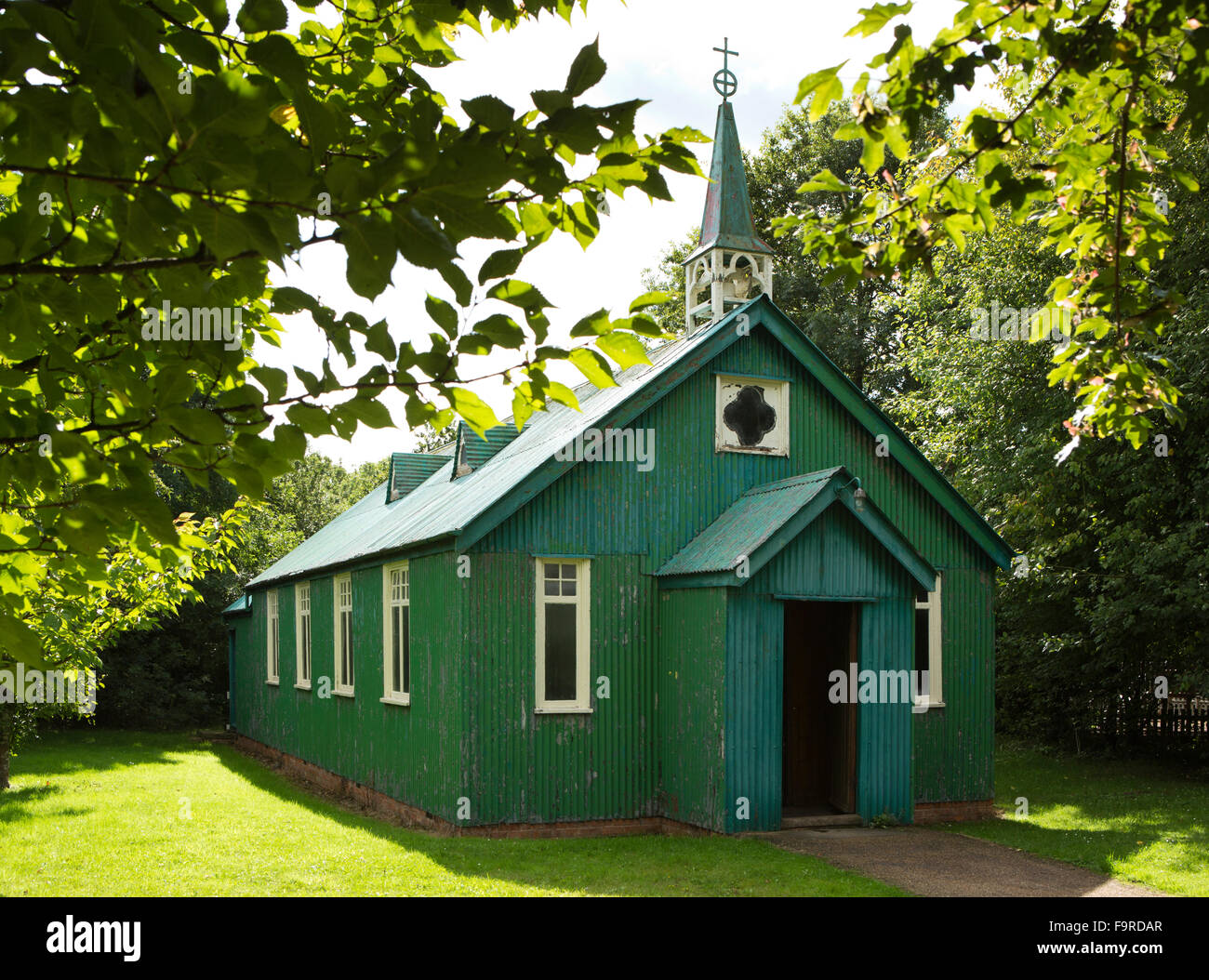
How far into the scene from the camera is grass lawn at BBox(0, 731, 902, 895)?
9.87 meters

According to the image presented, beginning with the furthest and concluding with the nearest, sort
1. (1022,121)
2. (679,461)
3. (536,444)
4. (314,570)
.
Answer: (314,570) < (536,444) < (679,461) < (1022,121)

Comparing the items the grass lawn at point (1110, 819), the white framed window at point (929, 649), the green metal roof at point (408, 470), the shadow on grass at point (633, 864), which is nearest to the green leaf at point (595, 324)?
the shadow on grass at point (633, 864)

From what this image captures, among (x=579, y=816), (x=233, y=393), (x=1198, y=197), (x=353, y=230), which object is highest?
(x=1198, y=197)

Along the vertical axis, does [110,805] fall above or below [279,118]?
below

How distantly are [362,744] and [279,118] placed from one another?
50.4ft

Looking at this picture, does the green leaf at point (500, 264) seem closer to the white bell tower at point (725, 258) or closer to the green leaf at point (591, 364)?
the green leaf at point (591, 364)

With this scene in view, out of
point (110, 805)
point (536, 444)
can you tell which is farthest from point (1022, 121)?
point (110, 805)

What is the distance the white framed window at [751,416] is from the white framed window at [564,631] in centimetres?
275

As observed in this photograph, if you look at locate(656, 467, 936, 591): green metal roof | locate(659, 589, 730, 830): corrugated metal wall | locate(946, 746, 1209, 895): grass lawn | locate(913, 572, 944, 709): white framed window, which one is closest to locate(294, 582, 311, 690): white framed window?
locate(659, 589, 730, 830): corrugated metal wall

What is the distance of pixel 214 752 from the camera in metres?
27.0

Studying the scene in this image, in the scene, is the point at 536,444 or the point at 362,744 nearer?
the point at 536,444

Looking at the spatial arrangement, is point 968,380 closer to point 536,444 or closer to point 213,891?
point 536,444

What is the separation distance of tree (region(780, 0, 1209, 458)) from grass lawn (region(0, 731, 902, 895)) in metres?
6.23

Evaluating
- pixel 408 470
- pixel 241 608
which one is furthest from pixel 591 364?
pixel 241 608
